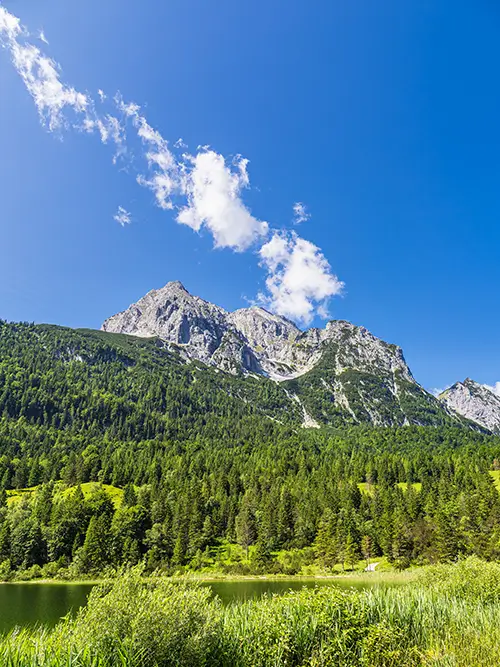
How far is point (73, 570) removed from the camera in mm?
109312

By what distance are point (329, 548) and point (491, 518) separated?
1867 inches

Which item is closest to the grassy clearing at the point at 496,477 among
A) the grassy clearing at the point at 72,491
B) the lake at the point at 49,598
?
the lake at the point at 49,598

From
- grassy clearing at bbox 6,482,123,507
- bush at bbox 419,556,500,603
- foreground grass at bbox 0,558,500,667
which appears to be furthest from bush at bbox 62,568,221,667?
grassy clearing at bbox 6,482,123,507

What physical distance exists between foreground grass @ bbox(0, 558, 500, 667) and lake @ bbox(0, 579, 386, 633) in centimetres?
1783

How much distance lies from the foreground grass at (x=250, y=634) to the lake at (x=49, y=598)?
1783 centimetres

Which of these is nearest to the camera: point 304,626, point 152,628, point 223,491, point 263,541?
point 152,628

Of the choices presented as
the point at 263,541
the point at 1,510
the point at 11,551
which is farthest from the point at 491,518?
the point at 1,510

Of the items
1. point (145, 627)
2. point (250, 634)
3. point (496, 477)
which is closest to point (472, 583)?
point (250, 634)

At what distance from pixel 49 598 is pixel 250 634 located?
251 ft

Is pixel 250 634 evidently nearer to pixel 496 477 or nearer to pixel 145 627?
pixel 145 627

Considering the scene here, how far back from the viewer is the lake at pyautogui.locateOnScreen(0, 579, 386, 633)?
5366 centimetres

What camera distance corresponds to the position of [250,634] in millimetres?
20188

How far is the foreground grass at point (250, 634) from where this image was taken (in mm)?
15653

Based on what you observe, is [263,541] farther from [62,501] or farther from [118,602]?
[118,602]
